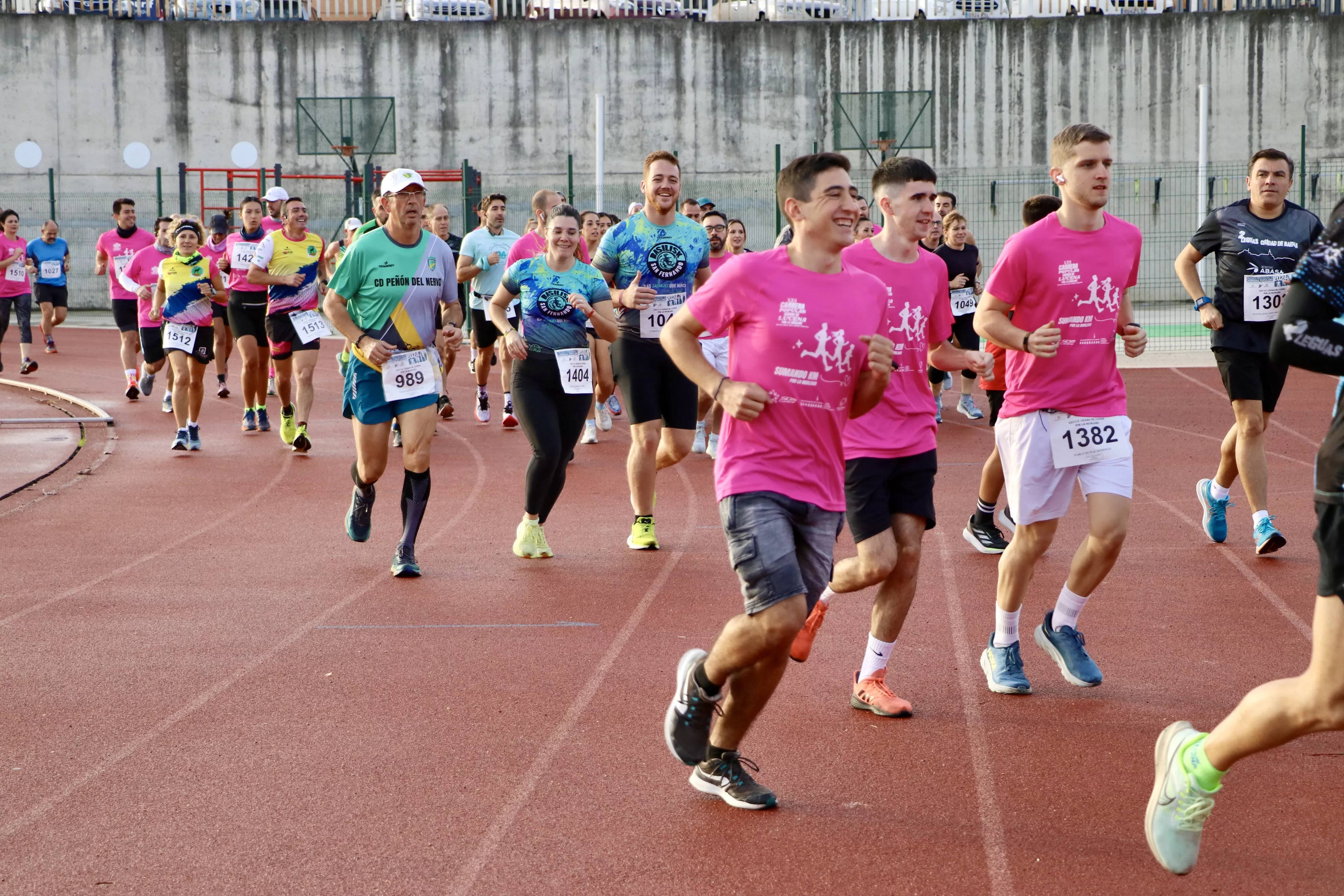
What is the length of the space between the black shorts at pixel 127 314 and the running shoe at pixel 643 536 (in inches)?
398

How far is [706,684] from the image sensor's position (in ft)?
14.0

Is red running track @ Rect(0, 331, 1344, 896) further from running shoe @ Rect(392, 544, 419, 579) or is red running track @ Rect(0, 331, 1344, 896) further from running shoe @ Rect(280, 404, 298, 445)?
running shoe @ Rect(280, 404, 298, 445)

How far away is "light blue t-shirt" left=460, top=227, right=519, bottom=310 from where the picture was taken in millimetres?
14359

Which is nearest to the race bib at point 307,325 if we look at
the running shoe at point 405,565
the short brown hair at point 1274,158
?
the running shoe at point 405,565

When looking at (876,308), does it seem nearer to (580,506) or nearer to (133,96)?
(580,506)

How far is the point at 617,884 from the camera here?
3754mm

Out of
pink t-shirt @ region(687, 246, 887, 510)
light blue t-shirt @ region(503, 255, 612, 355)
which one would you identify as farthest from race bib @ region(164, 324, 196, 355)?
pink t-shirt @ region(687, 246, 887, 510)

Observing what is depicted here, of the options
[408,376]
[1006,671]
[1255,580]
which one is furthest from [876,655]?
[408,376]

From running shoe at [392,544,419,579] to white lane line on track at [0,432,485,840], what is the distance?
0.28ft

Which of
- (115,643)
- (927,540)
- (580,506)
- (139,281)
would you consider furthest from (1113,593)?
(139,281)

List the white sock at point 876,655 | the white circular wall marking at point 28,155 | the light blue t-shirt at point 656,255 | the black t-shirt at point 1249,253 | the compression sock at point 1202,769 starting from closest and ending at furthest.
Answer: the compression sock at point 1202,769 → the white sock at point 876,655 → the black t-shirt at point 1249,253 → the light blue t-shirt at point 656,255 → the white circular wall marking at point 28,155

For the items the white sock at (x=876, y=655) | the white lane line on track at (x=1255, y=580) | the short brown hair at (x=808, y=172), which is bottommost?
the white lane line on track at (x=1255, y=580)

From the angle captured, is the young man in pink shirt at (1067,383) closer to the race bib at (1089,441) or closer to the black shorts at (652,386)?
the race bib at (1089,441)

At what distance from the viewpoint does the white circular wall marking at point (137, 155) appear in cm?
2994
